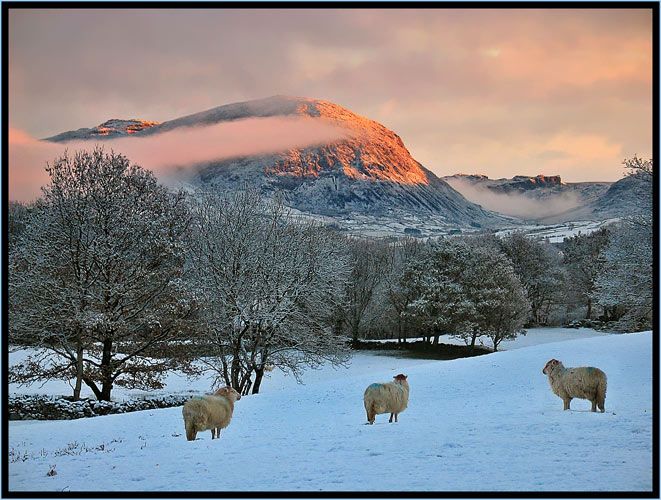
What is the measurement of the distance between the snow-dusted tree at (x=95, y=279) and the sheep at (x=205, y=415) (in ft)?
39.0

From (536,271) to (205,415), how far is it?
6448 cm

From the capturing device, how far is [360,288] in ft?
183

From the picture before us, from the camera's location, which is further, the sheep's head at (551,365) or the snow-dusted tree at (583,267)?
the snow-dusted tree at (583,267)

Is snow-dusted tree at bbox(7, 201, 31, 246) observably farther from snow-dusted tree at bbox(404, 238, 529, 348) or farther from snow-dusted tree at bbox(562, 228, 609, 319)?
snow-dusted tree at bbox(562, 228, 609, 319)

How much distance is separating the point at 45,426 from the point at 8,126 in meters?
13.5

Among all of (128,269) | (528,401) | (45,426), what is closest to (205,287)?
(128,269)

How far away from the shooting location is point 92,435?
612 inches

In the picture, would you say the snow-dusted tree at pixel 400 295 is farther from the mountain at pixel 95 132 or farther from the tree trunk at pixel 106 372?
the tree trunk at pixel 106 372

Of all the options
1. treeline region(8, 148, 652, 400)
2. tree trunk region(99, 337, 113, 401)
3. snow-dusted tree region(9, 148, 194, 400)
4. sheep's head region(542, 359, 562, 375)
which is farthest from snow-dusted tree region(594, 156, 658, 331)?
tree trunk region(99, 337, 113, 401)

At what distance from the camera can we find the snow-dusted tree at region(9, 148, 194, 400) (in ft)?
76.9

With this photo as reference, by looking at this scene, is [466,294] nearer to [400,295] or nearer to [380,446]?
[400,295]

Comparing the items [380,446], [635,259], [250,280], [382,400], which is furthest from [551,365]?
[635,259]

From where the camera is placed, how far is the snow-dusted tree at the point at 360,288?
55.2 metres

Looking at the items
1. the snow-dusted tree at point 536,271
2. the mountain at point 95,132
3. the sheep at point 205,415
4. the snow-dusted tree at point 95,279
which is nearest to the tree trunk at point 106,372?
the snow-dusted tree at point 95,279
